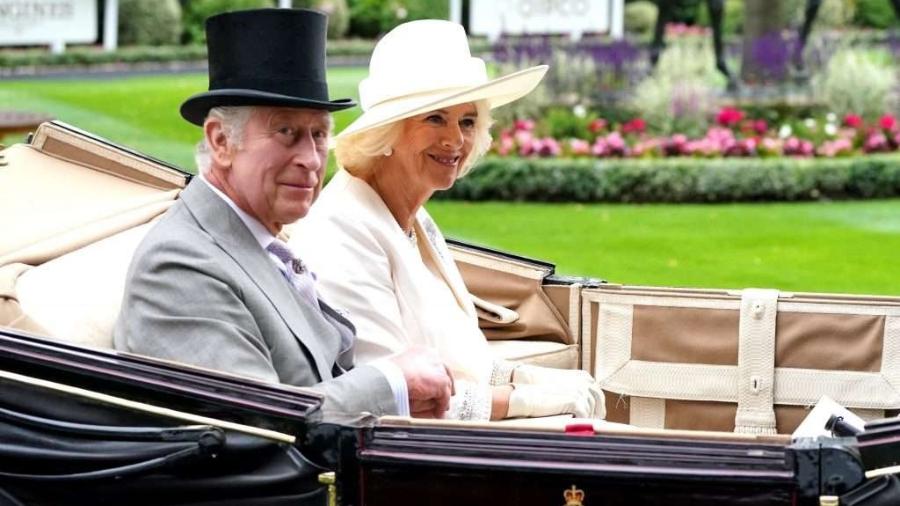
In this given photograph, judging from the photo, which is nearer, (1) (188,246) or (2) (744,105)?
(1) (188,246)

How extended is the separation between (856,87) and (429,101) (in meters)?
9.67

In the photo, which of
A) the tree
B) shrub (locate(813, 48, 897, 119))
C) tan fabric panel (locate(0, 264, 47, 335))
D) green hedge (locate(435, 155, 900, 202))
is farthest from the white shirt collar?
the tree

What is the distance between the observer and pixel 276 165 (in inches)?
105

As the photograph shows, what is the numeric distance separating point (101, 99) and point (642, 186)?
7.60 m

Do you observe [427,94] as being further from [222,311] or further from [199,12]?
[199,12]

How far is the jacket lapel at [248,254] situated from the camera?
8.70ft

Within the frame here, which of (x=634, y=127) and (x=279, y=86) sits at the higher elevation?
(x=279, y=86)

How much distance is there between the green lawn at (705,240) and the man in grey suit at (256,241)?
5.00m

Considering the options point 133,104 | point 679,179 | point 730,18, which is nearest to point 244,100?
point 679,179

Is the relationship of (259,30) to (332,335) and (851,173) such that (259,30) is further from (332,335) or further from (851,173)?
(851,173)

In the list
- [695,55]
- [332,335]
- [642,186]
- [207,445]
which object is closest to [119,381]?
[207,445]

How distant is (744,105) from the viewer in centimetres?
1276

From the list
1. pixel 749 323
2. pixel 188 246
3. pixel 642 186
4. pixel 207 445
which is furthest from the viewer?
pixel 642 186

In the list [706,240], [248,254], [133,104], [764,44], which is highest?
[764,44]
